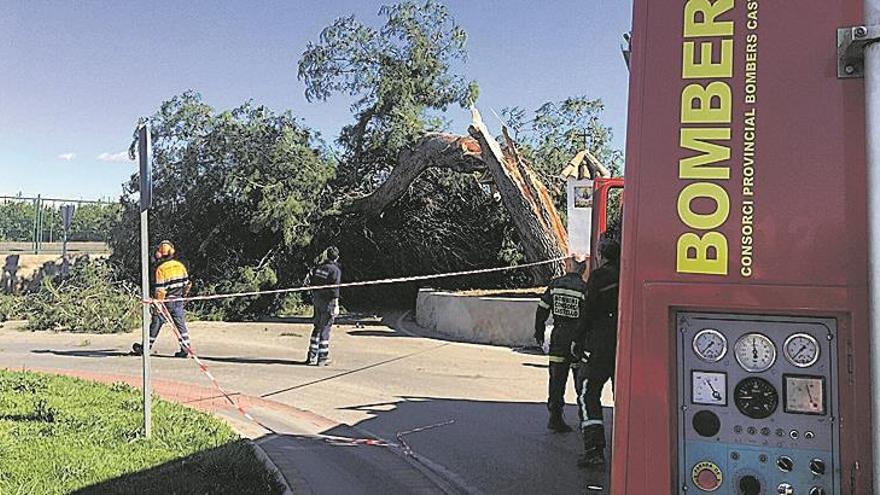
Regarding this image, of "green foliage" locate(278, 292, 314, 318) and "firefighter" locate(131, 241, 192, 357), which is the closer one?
"firefighter" locate(131, 241, 192, 357)

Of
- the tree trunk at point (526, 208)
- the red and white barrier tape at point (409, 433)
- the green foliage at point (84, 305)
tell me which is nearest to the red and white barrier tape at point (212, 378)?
the red and white barrier tape at point (409, 433)

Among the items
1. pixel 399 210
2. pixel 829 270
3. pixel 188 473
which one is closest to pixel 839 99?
pixel 829 270

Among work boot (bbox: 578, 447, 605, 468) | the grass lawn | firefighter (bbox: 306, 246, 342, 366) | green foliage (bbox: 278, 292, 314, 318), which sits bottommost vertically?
work boot (bbox: 578, 447, 605, 468)

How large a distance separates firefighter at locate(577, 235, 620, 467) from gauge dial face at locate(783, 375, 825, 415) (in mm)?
3887

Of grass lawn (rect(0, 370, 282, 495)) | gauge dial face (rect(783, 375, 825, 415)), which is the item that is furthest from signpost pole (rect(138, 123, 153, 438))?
gauge dial face (rect(783, 375, 825, 415))

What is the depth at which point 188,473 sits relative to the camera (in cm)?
543

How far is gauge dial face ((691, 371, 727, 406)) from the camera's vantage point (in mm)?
2139

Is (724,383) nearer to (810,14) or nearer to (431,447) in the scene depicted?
(810,14)

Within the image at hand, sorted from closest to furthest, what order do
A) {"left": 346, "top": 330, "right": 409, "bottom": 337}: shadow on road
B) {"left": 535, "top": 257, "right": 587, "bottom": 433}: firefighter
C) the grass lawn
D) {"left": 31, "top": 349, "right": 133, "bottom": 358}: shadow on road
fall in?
the grass lawn → {"left": 535, "top": 257, "right": 587, "bottom": 433}: firefighter → {"left": 31, "top": 349, "right": 133, "bottom": 358}: shadow on road → {"left": 346, "top": 330, "right": 409, "bottom": 337}: shadow on road

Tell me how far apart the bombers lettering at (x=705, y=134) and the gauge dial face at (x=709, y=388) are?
28cm

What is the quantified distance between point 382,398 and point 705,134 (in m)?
7.35

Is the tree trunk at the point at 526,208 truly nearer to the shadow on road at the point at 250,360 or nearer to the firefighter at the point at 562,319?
the shadow on road at the point at 250,360

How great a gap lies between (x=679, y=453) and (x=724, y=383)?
9.1 inches

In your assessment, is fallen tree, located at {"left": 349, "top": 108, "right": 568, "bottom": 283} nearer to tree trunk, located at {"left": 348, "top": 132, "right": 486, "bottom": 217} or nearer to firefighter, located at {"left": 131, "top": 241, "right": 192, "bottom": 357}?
tree trunk, located at {"left": 348, "top": 132, "right": 486, "bottom": 217}
